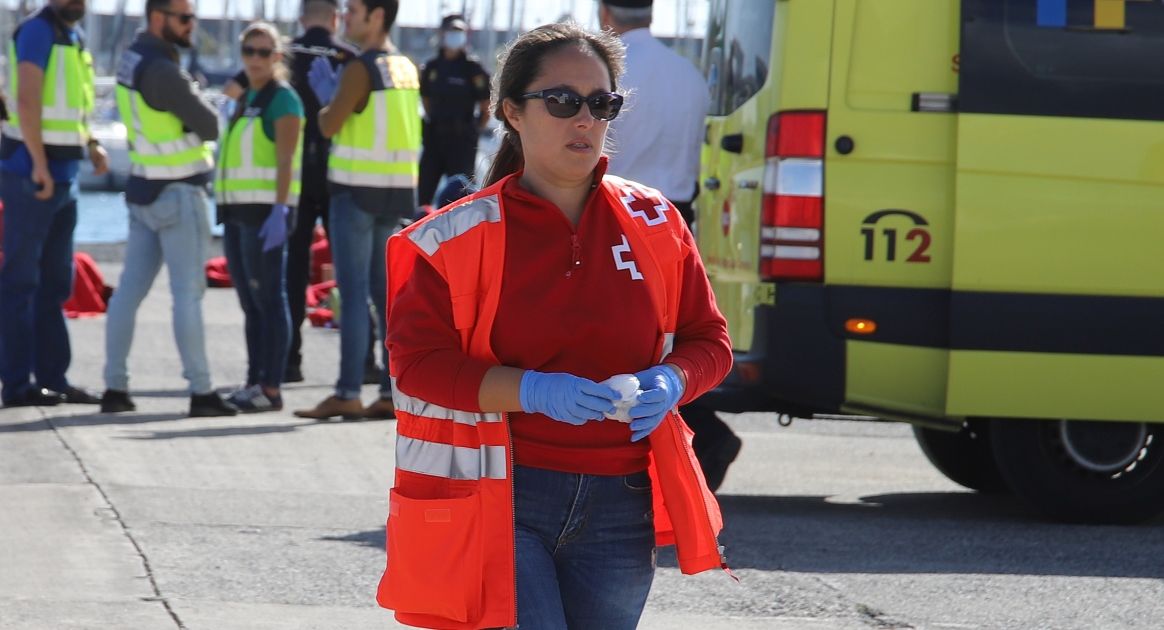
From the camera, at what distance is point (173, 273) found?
8758mm

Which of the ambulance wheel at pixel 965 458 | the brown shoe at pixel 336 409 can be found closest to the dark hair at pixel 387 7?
the brown shoe at pixel 336 409

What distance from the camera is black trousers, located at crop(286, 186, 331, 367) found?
10.6 m

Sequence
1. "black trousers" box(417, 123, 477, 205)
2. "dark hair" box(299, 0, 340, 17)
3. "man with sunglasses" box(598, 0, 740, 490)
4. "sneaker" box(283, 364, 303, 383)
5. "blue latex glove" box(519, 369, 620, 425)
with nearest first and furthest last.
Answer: "blue latex glove" box(519, 369, 620, 425) < "man with sunglasses" box(598, 0, 740, 490) < "sneaker" box(283, 364, 303, 383) < "dark hair" box(299, 0, 340, 17) < "black trousers" box(417, 123, 477, 205)

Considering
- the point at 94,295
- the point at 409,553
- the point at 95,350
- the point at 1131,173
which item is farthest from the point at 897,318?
the point at 94,295

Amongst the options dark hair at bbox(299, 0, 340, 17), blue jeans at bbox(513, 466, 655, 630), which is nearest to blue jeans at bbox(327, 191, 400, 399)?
dark hair at bbox(299, 0, 340, 17)

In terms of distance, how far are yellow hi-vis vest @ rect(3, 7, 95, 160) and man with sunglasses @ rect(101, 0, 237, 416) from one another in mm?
231

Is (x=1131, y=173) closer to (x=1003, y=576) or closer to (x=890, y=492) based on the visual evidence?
(x=1003, y=576)

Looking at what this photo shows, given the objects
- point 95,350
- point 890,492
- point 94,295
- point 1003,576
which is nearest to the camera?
point 1003,576

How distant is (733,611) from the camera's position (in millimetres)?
5309

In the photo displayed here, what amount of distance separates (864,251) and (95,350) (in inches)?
254

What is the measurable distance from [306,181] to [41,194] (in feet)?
6.96

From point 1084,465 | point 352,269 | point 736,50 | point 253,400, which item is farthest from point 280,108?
point 1084,465

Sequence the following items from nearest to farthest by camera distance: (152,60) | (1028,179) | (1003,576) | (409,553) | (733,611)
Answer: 1. (409,553)
2. (733,611)
3. (1003,576)
4. (1028,179)
5. (152,60)

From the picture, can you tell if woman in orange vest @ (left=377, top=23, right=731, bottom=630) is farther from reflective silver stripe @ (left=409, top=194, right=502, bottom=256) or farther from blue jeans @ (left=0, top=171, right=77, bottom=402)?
blue jeans @ (left=0, top=171, right=77, bottom=402)
